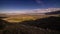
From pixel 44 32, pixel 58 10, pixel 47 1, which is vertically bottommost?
pixel 44 32

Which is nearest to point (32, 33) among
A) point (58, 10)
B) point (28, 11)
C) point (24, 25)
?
point (24, 25)

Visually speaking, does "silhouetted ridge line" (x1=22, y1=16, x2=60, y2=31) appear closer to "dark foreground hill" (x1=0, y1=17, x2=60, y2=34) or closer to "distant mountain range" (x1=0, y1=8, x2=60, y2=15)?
"dark foreground hill" (x1=0, y1=17, x2=60, y2=34)

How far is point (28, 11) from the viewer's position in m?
3.44

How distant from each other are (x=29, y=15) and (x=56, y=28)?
2.21 ft

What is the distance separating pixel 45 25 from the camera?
341cm

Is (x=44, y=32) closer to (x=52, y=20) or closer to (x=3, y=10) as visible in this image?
(x=52, y=20)

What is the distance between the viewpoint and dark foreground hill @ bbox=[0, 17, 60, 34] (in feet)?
11.0

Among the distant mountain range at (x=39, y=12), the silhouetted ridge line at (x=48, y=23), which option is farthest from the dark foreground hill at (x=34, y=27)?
the distant mountain range at (x=39, y=12)

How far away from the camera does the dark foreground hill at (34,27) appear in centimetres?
335

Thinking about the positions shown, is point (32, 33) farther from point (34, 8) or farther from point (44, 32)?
point (34, 8)

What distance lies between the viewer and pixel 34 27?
134 inches

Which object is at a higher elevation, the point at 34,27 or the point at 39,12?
the point at 39,12

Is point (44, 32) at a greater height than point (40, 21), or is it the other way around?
point (40, 21)

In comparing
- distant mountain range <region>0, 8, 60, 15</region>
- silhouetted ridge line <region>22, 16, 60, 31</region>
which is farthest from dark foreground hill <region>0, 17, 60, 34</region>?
distant mountain range <region>0, 8, 60, 15</region>
